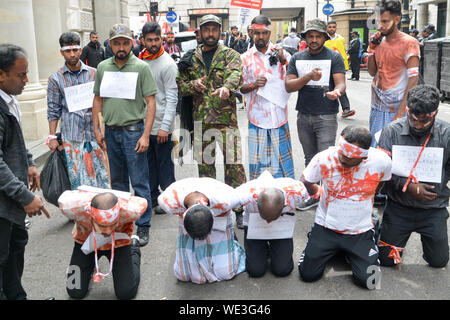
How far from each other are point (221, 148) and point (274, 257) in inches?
54.1

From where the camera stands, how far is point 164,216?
16.6 ft

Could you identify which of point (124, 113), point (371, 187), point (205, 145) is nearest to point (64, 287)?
point (124, 113)

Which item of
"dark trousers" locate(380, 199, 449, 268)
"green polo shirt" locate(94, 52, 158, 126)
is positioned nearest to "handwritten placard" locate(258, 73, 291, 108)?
"green polo shirt" locate(94, 52, 158, 126)

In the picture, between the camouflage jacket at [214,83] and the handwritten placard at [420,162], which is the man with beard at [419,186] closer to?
the handwritten placard at [420,162]

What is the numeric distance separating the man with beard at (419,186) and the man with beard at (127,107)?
2082 mm

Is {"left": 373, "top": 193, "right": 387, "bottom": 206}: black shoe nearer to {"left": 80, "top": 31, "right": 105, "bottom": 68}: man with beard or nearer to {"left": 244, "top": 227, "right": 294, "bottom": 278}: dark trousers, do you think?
{"left": 244, "top": 227, "right": 294, "bottom": 278}: dark trousers

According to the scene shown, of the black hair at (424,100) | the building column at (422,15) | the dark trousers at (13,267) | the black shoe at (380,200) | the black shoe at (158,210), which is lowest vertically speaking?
the black shoe at (158,210)

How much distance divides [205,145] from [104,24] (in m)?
10.2

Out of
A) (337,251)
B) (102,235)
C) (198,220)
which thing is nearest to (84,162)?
(102,235)

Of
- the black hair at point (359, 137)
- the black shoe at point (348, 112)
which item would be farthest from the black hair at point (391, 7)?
the black shoe at point (348, 112)

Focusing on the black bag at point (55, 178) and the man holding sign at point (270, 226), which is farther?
the black bag at point (55, 178)

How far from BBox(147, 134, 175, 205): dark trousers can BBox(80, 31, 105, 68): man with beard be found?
6.34m

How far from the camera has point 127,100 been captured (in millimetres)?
4281

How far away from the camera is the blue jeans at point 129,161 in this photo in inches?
170
